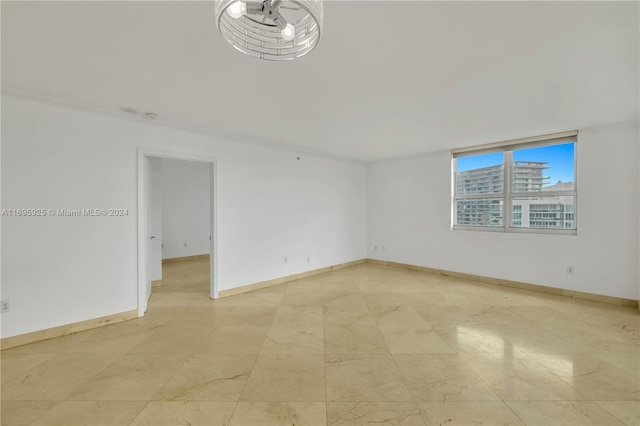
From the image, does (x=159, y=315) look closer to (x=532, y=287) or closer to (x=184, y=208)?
(x=184, y=208)

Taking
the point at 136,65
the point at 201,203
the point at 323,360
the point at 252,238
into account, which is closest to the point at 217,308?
the point at 252,238

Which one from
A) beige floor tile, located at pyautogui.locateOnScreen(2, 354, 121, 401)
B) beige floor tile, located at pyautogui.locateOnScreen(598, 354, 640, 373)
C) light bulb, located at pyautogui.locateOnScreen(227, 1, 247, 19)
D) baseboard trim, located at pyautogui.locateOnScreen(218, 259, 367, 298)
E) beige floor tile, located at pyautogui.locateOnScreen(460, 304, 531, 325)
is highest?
light bulb, located at pyautogui.locateOnScreen(227, 1, 247, 19)

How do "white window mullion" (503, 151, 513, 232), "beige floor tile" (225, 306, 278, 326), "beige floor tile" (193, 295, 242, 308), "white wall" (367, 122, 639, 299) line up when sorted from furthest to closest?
"white window mullion" (503, 151, 513, 232) → "beige floor tile" (193, 295, 242, 308) → "white wall" (367, 122, 639, 299) → "beige floor tile" (225, 306, 278, 326)

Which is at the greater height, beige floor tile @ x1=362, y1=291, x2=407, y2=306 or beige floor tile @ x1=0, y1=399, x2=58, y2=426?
beige floor tile @ x1=362, y1=291, x2=407, y2=306

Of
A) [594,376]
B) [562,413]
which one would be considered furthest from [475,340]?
[562,413]

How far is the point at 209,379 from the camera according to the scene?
2.07 metres

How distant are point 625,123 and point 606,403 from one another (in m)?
3.76

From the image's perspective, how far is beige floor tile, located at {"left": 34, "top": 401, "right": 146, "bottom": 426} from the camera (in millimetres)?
1645

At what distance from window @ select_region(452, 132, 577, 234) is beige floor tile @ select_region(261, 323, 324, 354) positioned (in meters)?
3.88

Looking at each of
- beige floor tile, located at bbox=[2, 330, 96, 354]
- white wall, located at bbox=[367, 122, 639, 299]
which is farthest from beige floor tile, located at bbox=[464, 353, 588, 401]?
beige floor tile, located at bbox=[2, 330, 96, 354]

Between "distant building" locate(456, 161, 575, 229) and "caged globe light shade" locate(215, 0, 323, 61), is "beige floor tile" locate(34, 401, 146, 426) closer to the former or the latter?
"caged globe light shade" locate(215, 0, 323, 61)

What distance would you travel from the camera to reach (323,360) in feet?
7.61

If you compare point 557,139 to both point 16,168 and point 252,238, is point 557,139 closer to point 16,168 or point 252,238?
point 252,238

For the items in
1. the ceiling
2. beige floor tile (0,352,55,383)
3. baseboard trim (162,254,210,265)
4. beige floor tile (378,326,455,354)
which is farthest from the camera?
baseboard trim (162,254,210,265)
